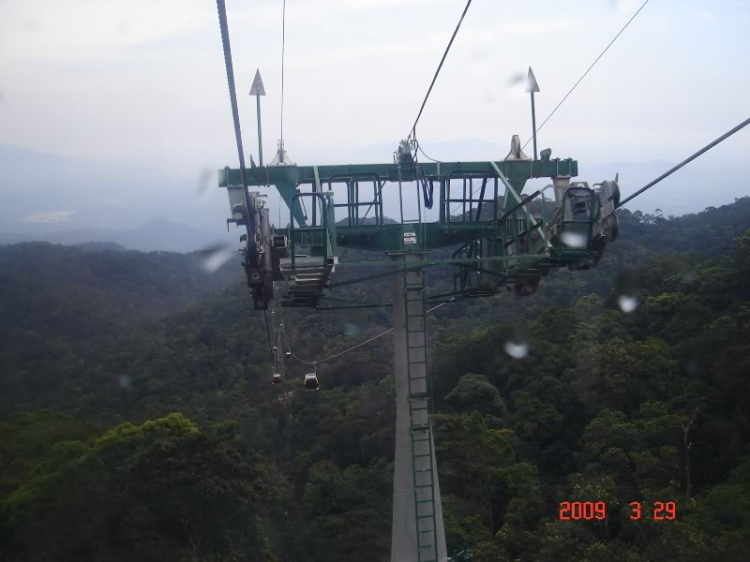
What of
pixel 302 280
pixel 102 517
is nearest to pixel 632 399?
pixel 102 517

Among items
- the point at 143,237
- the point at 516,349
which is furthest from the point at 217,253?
the point at 143,237

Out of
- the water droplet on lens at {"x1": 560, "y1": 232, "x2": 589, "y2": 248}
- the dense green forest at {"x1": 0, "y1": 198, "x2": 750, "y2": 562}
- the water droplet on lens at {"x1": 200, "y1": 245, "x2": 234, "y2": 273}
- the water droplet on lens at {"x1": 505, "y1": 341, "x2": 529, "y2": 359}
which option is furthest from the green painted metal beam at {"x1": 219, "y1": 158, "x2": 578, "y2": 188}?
the water droplet on lens at {"x1": 505, "y1": 341, "x2": 529, "y2": 359}

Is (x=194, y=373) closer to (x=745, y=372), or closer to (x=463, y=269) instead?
(x=745, y=372)

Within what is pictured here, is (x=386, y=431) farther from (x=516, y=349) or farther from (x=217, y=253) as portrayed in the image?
(x=217, y=253)

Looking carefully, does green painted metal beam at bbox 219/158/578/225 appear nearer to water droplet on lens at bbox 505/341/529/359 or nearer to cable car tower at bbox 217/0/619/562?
cable car tower at bbox 217/0/619/562

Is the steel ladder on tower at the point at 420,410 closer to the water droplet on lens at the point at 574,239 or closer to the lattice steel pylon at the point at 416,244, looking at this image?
the lattice steel pylon at the point at 416,244

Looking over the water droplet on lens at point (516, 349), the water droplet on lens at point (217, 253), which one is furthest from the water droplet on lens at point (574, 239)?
the water droplet on lens at point (516, 349)
